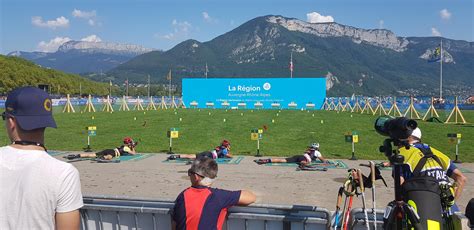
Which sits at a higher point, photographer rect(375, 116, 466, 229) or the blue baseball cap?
the blue baseball cap

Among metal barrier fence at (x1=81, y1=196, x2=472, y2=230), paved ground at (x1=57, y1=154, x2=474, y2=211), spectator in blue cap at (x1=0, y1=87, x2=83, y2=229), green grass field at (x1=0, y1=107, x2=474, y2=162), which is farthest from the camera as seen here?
green grass field at (x1=0, y1=107, x2=474, y2=162)

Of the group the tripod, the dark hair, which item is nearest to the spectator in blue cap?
the dark hair

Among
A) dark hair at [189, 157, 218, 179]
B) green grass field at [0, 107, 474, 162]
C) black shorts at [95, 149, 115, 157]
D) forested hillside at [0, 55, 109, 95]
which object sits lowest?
green grass field at [0, 107, 474, 162]

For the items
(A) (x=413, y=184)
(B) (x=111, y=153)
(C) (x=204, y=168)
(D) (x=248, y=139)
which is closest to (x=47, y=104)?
(C) (x=204, y=168)

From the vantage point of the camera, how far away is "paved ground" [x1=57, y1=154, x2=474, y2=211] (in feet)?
31.9

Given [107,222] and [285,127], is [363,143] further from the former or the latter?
[107,222]

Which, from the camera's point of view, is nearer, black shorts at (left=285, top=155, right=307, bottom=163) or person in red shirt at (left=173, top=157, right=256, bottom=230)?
person in red shirt at (left=173, top=157, right=256, bottom=230)

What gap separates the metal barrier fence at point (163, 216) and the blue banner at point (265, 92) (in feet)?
171

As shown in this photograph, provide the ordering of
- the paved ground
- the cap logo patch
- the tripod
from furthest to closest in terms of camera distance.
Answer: the paved ground, the tripod, the cap logo patch

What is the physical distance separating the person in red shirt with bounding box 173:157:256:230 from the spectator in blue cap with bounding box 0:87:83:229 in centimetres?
142

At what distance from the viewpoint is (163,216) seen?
15.0ft

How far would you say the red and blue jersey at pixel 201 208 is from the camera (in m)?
3.91

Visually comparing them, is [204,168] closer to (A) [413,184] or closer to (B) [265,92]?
(A) [413,184]

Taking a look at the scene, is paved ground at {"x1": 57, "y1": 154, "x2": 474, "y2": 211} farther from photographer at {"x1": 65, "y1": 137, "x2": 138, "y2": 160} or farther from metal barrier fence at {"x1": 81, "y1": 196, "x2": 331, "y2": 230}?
metal barrier fence at {"x1": 81, "y1": 196, "x2": 331, "y2": 230}
